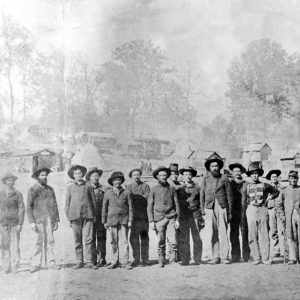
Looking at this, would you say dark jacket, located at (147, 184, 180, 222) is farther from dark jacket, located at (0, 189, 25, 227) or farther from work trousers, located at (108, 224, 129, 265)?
dark jacket, located at (0, 189, 25, 227)

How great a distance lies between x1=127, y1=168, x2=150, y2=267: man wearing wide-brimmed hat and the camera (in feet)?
13.3

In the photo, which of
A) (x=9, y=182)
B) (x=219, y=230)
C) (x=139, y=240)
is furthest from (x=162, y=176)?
(x=9, y=182)

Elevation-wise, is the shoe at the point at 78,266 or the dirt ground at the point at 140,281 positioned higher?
the shoe at the point at 78,266

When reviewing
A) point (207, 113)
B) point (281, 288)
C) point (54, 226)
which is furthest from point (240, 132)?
point (54, 226)

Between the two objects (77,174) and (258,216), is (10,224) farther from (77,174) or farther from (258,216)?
(258,216)

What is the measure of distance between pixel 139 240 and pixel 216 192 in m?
0.95

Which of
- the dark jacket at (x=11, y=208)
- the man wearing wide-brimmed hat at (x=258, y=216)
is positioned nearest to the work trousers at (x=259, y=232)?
the man wearing wide-brimmed hat at (x=258, y=216)

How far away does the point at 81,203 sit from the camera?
3.90m

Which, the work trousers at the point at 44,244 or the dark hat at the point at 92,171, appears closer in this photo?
the work trousers at the point at 44,244

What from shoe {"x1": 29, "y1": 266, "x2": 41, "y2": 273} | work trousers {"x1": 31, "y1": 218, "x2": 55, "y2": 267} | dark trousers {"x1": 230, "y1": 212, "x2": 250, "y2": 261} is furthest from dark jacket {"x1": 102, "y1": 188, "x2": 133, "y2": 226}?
dark trousers {"x1": 230, "y1": 212, "x2": 250, "y2": 261}

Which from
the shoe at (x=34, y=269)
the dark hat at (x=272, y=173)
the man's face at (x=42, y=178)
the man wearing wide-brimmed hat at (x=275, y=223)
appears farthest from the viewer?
the dark hat at (x=272, y=173)

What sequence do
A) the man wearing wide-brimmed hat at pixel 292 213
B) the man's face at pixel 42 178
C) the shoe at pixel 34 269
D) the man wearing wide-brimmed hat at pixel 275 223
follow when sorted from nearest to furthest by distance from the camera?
the shoe at pixel 34 269
the man's face at pixel 42 178
the man wearing wide-brimmed hat at pixel 292 213
the man wearing wide-brimmed hat at pixel 275 223

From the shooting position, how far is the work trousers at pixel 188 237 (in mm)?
4059

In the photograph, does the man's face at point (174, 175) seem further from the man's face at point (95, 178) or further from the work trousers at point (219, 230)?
the man's face at point (95, 178)
